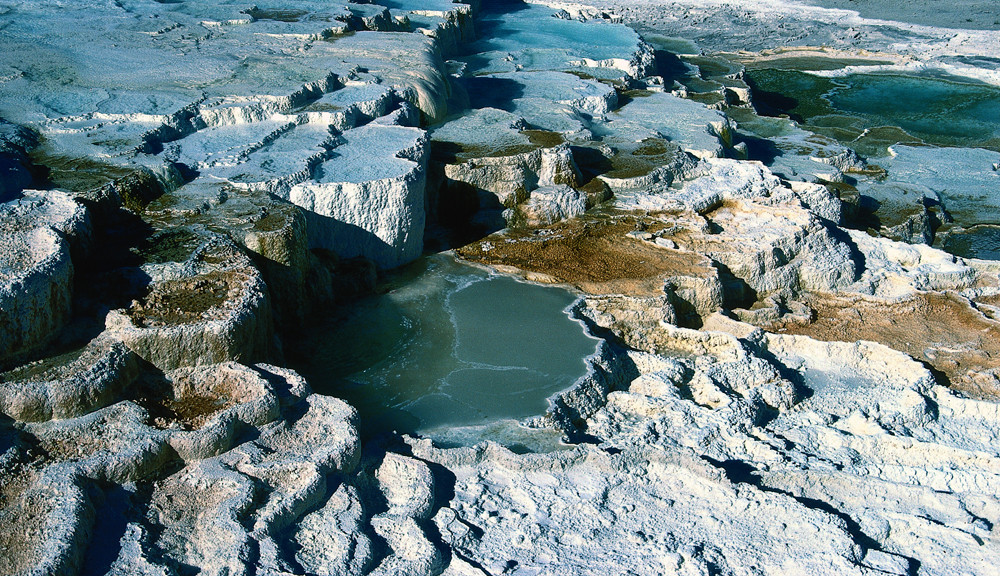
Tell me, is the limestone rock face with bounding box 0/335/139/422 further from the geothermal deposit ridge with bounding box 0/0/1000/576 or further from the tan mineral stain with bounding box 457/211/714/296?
the tan mineral stain with bounding box 457/211/714/296

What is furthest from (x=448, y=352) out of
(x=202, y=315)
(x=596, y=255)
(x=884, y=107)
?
(x=884, y=107)

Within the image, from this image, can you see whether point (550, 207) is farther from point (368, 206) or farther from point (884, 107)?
point (884, 107)

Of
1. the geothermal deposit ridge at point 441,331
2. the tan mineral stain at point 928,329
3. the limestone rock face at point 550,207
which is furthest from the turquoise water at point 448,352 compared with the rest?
the tan mineral stain at point 928,329

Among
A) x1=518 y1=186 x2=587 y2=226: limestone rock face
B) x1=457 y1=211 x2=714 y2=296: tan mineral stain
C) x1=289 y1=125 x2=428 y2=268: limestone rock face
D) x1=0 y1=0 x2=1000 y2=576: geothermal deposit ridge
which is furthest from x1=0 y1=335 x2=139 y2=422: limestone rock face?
x1=518 y1=186 x2=587 y2=226: limestone rock face

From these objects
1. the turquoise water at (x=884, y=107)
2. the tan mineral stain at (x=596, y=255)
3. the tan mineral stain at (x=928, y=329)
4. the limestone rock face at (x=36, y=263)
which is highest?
the limestone rock face at (x=36, y=263)

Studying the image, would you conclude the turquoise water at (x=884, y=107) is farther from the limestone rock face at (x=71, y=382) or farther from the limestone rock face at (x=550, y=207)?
the limestone rock face at (x=71, y=382)
